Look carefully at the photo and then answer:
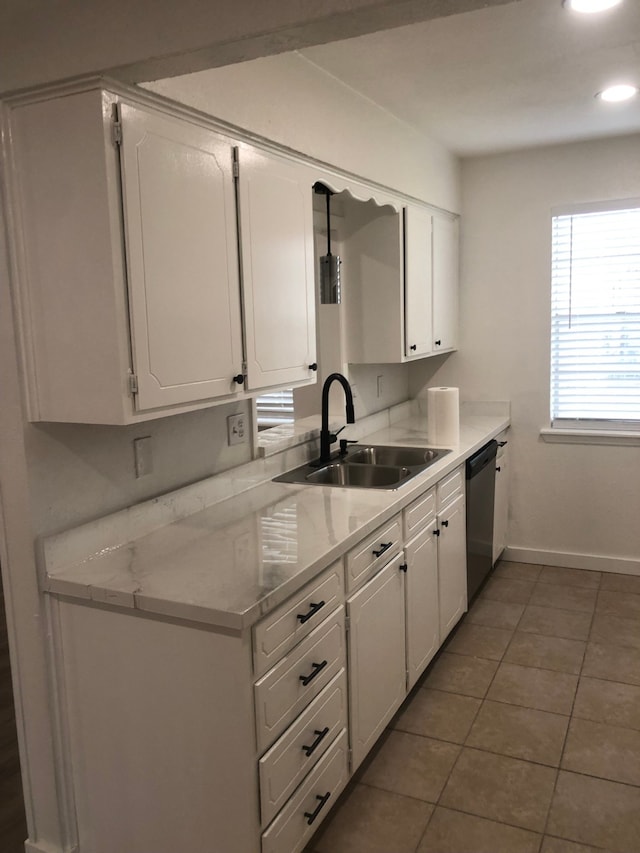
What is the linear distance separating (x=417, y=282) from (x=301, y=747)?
254cm

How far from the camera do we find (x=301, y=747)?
1.98 m

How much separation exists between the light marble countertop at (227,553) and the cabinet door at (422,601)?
255mm

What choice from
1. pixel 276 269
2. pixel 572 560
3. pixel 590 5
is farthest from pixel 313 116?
→ pixel 572 560

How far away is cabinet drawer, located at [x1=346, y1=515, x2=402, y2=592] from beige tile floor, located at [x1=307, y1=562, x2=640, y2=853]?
739mm

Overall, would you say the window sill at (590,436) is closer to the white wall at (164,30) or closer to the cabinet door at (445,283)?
the cabinet door at (445,283)

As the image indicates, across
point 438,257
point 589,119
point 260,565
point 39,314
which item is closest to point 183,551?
point 260,565

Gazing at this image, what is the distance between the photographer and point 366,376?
4086mm

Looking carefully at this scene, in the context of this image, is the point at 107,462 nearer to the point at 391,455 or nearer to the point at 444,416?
the point at 391,455

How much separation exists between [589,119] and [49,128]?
9.37 feet

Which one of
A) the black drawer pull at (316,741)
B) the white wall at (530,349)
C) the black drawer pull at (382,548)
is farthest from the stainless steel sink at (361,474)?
the white wall at (530,349)

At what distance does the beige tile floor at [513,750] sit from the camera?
2254mm

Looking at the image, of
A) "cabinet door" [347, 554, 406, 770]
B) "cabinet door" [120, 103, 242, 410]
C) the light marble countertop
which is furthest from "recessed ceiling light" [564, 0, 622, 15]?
"cabinet door" [347, 554, 406, 770]

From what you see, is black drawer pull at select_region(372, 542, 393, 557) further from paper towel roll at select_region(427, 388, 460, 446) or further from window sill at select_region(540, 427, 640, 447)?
window sill at select_region(540, 427, 640, 447)

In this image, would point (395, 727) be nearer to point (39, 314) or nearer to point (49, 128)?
point (39, 314)
